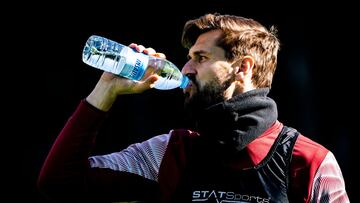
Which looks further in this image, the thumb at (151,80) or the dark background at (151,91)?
the dark background at (151,91)

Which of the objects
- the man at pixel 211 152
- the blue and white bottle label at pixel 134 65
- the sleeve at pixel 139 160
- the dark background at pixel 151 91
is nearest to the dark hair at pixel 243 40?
the man at pixel 211 152

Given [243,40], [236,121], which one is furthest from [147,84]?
[243,40]

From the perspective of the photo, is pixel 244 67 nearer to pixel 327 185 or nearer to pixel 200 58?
pixel 200 58

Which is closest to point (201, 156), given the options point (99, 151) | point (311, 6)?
point (99, 151)

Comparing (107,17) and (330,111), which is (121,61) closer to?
(107,17)

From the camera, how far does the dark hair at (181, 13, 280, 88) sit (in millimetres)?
2525

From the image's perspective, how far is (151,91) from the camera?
4617mm

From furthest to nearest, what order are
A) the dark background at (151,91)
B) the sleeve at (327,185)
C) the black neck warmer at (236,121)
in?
the dark background at (151,91) < the black neck warmer at (236,121) < the sleeve at (327,185)

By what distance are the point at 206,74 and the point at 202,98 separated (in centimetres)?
11

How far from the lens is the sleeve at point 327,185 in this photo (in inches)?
82.3

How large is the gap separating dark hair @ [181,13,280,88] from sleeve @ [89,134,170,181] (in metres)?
0.48

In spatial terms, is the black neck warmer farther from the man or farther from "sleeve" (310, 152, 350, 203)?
"sleeve" (310, 152, 350, 203)

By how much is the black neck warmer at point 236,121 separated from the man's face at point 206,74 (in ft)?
0.19

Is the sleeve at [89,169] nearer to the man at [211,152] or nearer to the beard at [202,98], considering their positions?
the man at [211,152]
